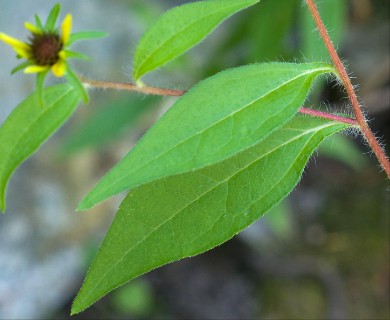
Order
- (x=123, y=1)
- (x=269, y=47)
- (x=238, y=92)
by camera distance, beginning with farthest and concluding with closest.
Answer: (x=123, y=1)
(x=269, y=47)
(x=238, y=92)

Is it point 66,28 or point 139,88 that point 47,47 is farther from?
point 139,88

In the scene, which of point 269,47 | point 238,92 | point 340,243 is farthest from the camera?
point 340,243

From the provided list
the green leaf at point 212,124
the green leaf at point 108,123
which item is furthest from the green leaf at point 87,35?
the green leaf at point 108,123

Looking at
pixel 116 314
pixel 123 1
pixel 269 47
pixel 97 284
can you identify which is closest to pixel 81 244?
pixel 116 314

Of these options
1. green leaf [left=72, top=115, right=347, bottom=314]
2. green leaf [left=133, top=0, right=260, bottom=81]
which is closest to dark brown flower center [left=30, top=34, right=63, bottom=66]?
green leaf [left=133, top=0, right=260, bottom=81]

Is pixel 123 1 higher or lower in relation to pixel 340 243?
higher

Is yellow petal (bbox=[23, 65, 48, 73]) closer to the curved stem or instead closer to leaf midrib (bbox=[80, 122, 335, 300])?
the curved stem

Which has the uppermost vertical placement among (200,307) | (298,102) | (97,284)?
(200,307)

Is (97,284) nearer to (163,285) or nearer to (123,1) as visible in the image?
(163,285)
